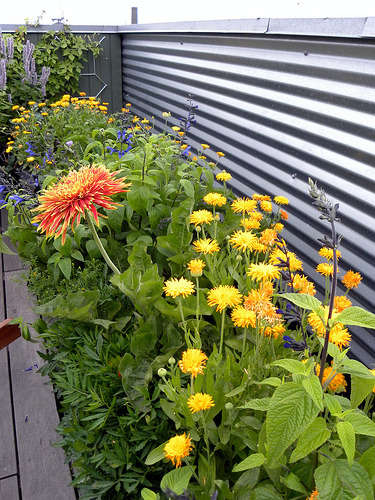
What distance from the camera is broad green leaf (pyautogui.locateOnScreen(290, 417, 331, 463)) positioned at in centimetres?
75

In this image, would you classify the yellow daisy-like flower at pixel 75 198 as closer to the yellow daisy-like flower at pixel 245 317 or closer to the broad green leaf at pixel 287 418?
the yellow daisy-like flower at pixel 245 317

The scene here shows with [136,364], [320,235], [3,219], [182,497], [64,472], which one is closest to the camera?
[182,497]

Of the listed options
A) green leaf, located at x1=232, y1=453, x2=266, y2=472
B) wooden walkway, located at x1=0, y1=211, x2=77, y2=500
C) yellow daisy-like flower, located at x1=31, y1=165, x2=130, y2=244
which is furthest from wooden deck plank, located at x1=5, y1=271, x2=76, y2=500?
green leaf, located at x1=232, y1=453, x2=266, y2=472

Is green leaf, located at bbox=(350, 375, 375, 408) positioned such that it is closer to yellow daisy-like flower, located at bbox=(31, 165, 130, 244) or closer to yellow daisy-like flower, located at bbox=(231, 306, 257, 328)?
yellow daisy-like flower, located at bbox=(231, 306, 257, 328)

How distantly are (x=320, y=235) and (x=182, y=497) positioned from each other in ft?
5.69

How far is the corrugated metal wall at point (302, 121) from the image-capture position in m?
1.73

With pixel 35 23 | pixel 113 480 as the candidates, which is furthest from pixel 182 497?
pixel 35 23

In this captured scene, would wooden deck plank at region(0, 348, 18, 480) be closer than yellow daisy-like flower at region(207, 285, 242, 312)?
No

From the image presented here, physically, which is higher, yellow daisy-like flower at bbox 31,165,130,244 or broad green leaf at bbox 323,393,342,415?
yellow daisy-like flower at bbox 31,165,130,244

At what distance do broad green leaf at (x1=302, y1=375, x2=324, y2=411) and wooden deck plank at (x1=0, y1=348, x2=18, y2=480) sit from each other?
1501 mm

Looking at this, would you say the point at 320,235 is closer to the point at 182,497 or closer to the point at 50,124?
the point at 182,497

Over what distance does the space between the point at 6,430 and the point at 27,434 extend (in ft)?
0.36

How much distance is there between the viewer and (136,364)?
135 cm

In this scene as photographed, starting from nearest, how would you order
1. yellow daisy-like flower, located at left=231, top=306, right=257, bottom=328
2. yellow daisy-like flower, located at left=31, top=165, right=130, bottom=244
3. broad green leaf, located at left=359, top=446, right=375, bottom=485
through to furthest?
broad green leaf, located at left=359, top=446, right=375, bottom=485 → yellow daisy-like flower, located at left=231, top=306, right=257, bottom=328 → yellow daisy-like flower, located at left=31, top=165, right=130, bottom=244
